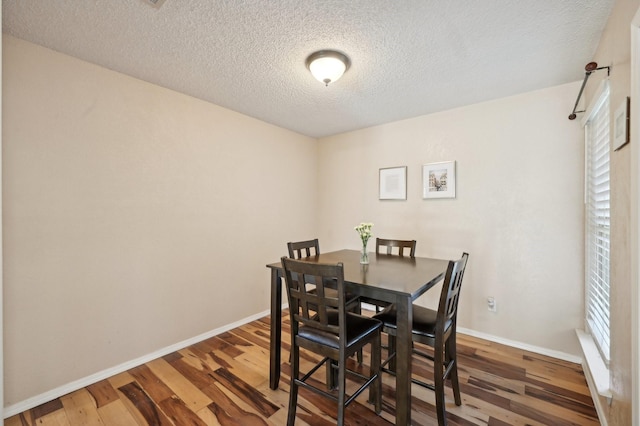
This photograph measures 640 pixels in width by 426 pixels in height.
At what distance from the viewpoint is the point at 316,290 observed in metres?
1.62

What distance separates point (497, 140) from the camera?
110 inches

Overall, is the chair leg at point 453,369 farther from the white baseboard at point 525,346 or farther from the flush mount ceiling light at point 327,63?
the flush mount ceiling light at point 327,63

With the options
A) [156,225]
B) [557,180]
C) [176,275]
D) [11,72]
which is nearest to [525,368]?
[557,180]

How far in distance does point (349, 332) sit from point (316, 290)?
12.5 inches

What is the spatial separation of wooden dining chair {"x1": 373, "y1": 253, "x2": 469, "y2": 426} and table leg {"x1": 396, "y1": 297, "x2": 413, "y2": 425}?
0.64 ft

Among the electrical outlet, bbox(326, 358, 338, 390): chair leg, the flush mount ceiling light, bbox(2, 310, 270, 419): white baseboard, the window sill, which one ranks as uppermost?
the flush mount ceiling light

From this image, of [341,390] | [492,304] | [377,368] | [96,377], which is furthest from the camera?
[492,304]

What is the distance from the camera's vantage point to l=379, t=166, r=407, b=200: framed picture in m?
3.40

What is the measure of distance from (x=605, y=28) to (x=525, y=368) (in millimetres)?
2473

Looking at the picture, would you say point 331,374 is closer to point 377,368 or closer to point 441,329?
point 377,368

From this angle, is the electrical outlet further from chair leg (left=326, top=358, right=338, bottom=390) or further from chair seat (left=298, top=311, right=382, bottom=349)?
chair leg (left=326, top=358, right=338, bottom=390)

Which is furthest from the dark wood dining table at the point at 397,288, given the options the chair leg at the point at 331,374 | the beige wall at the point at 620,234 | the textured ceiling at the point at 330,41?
the textured ceiling at the point at 330,41

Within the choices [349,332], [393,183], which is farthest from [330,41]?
[393,183]

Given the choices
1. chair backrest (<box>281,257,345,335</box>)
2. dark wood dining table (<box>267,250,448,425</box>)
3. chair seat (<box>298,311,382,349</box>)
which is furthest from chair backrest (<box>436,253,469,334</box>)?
chair backrest (<box>281,257,345,335</box>)
